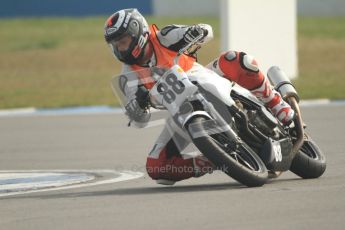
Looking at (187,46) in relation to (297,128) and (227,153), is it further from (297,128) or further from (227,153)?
(297,128)

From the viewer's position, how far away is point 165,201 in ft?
27.5

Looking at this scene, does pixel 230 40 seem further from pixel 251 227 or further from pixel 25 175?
pixel 251 227

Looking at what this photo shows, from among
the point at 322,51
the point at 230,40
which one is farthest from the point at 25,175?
the point at 322,51

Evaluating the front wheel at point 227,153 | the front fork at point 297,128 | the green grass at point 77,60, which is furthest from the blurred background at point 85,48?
the front wheel at point 227,153

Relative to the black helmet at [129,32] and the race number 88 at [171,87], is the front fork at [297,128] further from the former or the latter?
the black helmet at [129,32]

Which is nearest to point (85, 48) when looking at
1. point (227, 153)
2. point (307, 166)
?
point (307, 166)

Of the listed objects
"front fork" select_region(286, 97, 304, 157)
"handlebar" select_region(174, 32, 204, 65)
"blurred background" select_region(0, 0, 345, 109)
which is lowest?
"blurred background" select_region(0, 0, 345, 109)

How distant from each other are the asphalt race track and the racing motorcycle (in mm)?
210

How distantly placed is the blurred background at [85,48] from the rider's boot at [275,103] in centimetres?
1063

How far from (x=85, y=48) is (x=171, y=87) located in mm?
24856

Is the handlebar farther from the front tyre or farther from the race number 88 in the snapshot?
the front tyre

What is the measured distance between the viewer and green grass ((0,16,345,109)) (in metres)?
22.1

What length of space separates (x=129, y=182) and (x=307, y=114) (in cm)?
750

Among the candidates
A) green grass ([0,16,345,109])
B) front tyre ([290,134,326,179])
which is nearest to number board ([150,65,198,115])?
front tyre ([290,134,326,179])
